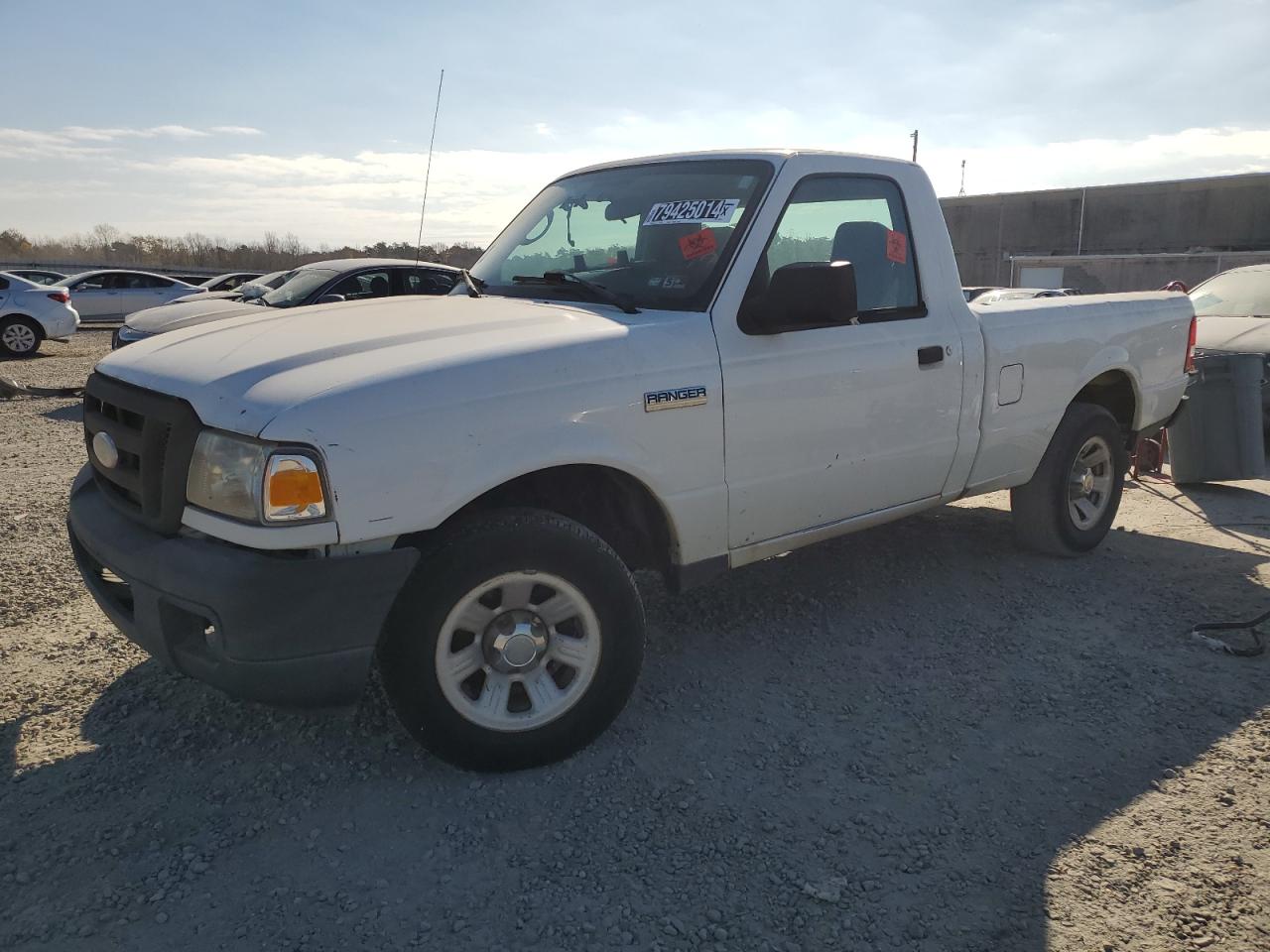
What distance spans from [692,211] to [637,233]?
263 mm

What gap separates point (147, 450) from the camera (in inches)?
113

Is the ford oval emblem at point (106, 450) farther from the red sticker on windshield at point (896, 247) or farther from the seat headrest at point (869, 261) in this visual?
the red sticker on windshield at point (896, 247)

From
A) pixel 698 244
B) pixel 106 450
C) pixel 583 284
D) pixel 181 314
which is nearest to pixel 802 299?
pixel 698 244

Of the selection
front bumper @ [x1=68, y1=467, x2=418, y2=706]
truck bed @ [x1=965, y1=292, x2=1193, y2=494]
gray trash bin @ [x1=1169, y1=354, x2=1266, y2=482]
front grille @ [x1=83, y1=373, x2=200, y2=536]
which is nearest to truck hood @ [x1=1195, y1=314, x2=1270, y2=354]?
gray trash bin @ [x1=1169, y1=354, x2=1266, y2=482]

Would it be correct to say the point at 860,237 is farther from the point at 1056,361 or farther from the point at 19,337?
the point at 19,337

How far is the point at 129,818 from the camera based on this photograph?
2.84m

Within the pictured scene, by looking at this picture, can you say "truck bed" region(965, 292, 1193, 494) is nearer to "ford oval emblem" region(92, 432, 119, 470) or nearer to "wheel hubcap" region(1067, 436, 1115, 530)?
"wheel hubcap" region(1067, 436, 1115, 530)

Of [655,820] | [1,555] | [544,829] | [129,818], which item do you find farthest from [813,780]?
[1,555]

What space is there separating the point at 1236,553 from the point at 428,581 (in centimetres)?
491

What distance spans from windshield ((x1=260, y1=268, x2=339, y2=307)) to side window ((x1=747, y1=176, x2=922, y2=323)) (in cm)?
717

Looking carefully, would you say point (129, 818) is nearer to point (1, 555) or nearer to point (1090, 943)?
point (1090, 943)

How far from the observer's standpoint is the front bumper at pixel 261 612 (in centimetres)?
260

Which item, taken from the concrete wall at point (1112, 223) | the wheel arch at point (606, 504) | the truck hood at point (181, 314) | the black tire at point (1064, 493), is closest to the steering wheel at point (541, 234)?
the wheel arch at point (606, 504)

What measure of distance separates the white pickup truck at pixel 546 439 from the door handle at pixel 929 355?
0.02 m
